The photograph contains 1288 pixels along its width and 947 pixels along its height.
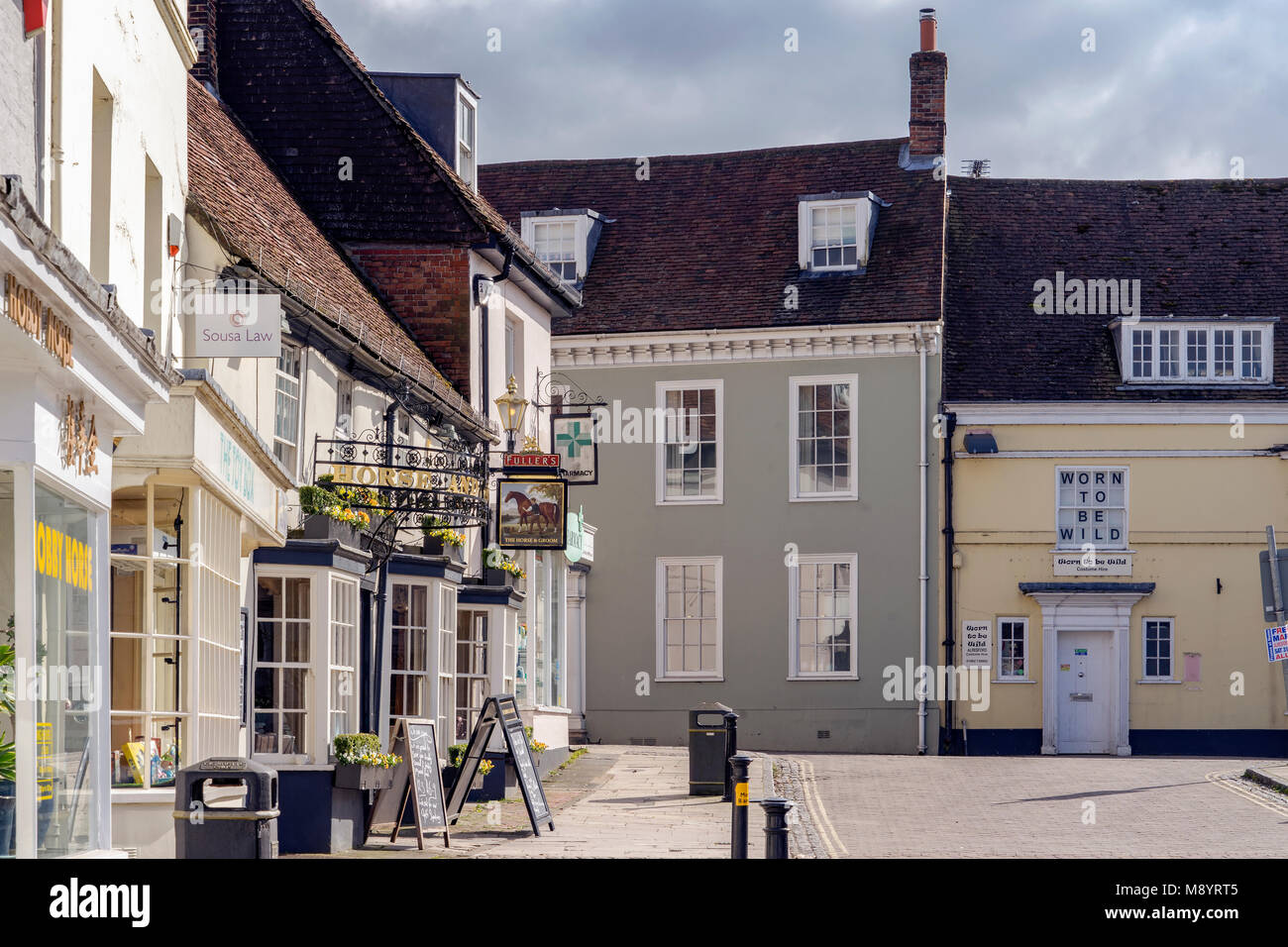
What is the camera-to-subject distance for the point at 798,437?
106ft

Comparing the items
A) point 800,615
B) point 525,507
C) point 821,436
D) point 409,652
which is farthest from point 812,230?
point 409,652

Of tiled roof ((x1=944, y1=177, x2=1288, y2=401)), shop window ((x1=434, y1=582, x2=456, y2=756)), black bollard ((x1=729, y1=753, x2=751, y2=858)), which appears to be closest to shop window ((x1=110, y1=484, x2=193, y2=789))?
black bollard ((x1=729, y1=753, x2=751, y2=858))

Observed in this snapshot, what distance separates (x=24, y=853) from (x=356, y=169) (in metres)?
15.8

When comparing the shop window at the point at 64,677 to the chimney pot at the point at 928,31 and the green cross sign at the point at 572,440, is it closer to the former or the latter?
the green cross sign at the point at 572,440

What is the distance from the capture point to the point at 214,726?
12531 millimetres

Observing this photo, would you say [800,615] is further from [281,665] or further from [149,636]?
[149,636]

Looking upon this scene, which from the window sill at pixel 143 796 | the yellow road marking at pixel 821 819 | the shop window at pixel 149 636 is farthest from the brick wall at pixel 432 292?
the window sill at pixel 143 796

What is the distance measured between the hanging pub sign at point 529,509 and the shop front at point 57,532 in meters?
10.7

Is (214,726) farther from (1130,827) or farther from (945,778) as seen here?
(945,778)

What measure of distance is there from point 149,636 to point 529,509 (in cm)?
938

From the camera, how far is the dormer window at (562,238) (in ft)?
114

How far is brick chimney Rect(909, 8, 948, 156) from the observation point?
34219mm

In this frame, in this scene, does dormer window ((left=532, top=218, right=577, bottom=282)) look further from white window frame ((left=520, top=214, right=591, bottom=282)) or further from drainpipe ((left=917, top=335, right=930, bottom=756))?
drainpipe ((left=917, top=335, right=930, bottom=756))
